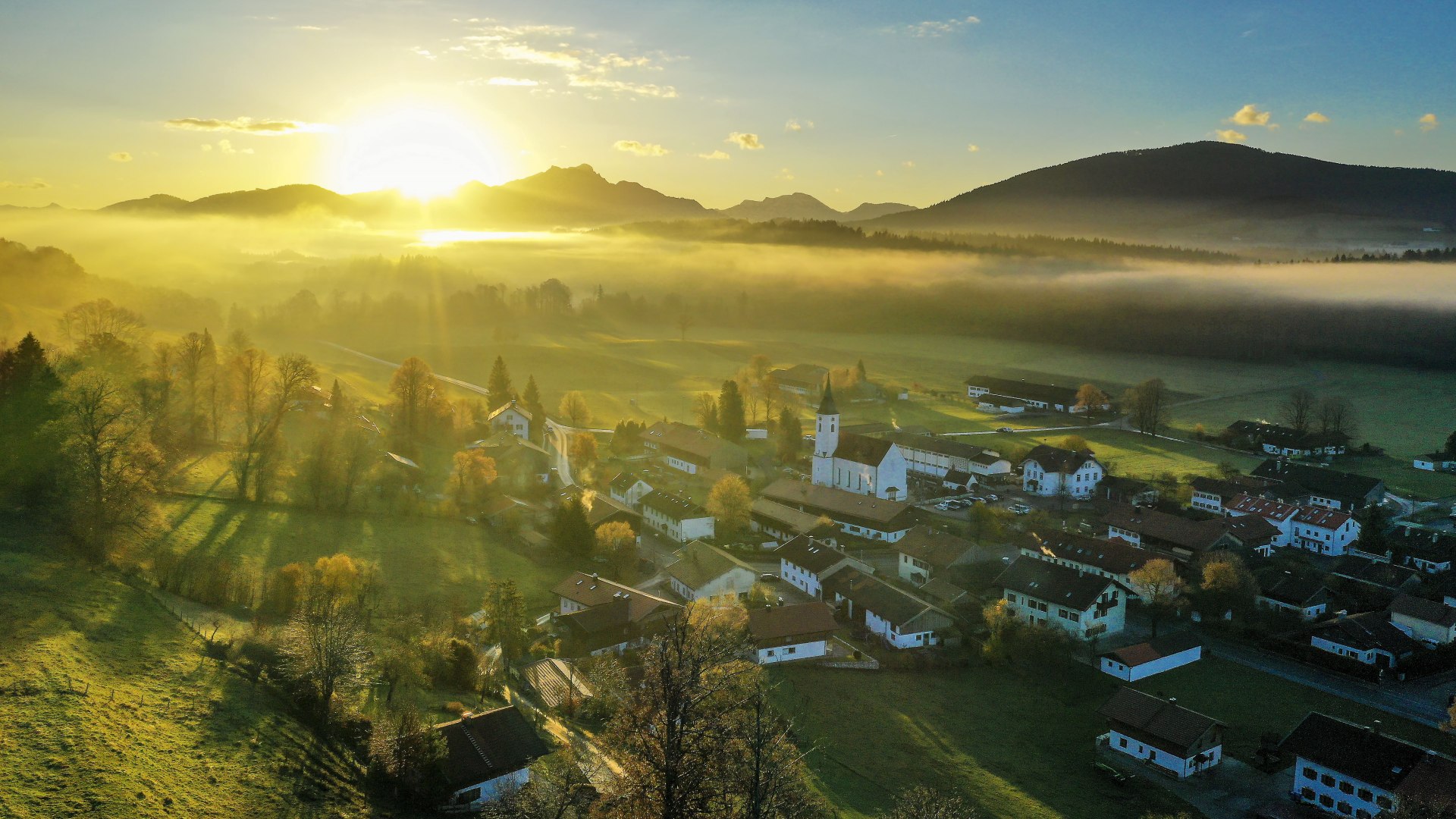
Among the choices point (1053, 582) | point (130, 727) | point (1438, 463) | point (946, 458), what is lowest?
point (946, 458)

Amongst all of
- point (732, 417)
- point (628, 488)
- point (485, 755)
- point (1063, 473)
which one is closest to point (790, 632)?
point (485, 755)

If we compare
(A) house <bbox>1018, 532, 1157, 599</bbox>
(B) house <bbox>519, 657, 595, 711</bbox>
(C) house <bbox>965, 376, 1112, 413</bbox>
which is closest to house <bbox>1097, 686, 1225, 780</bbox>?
(A) house <bbox>1018, 532, 1157, 599</bbox>

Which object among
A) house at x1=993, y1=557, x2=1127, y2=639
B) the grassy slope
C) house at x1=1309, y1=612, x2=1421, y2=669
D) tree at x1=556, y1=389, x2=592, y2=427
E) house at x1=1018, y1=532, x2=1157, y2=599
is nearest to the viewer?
the grassy slope

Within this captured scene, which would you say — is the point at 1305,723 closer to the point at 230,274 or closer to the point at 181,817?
the point at 181,817

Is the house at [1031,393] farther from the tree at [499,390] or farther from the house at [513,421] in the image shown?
the house at [513,421]

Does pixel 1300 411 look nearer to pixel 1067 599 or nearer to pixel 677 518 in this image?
pixel 1067 599

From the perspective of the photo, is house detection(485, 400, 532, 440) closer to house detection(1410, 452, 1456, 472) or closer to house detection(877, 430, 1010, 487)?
house detection(877, 430, 1010, 487)
